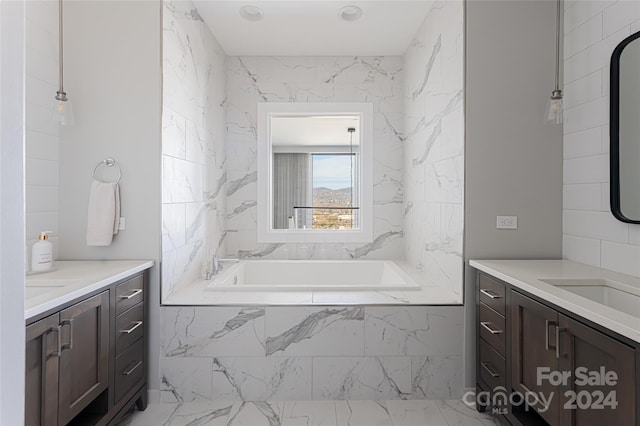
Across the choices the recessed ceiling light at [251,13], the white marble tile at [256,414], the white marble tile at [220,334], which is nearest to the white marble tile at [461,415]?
the white marble tile at [256,414]

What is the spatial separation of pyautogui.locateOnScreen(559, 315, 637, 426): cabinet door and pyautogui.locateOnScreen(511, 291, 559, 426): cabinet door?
62 millimetres

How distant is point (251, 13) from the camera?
9.97 feet

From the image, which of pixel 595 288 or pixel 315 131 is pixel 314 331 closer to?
pixel 595 288

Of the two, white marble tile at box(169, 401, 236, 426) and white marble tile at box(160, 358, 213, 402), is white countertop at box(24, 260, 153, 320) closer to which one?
white marble tile at box(160, 358, 213, 402)

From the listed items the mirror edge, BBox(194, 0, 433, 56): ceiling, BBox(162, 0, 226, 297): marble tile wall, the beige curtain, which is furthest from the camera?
the beige curtain

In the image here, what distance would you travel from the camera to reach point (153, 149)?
2402mm

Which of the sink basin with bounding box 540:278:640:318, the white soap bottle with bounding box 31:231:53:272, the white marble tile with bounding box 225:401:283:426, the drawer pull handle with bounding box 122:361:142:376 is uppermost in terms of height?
the white soap bottle with bounding box 31:231:53:272

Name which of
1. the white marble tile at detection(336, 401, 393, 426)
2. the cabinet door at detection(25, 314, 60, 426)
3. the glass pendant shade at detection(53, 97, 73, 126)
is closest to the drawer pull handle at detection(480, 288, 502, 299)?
the white marble tile at detection(336, 401, 393, 426)

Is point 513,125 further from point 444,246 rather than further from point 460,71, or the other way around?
point 444,246

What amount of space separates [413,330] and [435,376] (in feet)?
0.98

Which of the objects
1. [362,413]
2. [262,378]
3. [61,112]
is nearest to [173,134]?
[61,112]

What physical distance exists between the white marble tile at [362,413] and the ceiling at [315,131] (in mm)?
4469

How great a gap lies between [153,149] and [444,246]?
6.27 feet

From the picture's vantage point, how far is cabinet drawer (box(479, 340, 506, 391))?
2.02 meters
